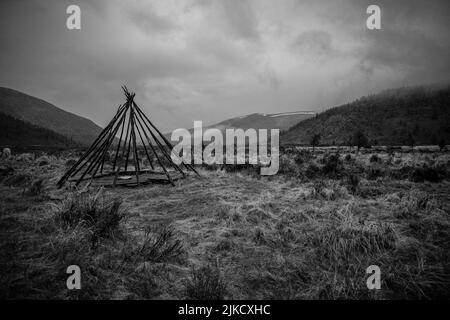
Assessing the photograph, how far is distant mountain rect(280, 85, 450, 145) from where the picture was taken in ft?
208

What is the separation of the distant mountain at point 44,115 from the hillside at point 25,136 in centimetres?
3737

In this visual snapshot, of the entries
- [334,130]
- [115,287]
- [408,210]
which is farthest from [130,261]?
[334,130]

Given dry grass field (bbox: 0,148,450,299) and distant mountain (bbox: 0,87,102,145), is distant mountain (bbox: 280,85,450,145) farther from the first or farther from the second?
distant mountain (bbox: 0,87,102,145)

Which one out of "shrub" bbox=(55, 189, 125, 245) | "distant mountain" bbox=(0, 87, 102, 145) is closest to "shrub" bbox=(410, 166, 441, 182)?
"shrub" bbox=(55, 189, 125, 245)

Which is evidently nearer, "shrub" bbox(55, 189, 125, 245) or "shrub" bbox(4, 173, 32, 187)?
"shrub" bbox(55, 189, 125, 245)

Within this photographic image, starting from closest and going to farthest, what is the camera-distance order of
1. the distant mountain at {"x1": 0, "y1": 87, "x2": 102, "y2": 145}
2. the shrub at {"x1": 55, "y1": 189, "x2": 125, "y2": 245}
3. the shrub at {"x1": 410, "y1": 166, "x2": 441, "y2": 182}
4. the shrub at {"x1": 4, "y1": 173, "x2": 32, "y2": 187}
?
the shrub at {"x1": 55, "y1": 189, "x2": 125, "y2": 245}
the shrub at {"x1": 4, "y1": 173, "x2": 32, "y2": 187}
the shrub at {"x1": 410, "y1": 166, "x2": 441, "y2": 182}
the distant mountain at {"x1": 0, "y1": 87, "x2": 102, "y2": 145}

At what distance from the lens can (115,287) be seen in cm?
237

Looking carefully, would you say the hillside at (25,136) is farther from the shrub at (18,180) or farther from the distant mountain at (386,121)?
the distant mountain at (386,121)

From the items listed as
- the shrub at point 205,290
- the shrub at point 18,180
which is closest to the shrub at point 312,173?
the shrub at point 205,290

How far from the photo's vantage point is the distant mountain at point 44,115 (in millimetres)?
103188

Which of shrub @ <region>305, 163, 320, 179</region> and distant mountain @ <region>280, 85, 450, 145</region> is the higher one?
distant mountain @ <region>280, 85, 450, 145</region>

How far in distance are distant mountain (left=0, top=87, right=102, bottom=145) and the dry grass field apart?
112 m

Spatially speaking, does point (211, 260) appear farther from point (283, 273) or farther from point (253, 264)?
point (283, 273)
